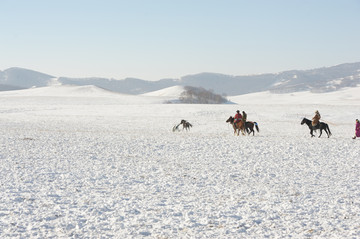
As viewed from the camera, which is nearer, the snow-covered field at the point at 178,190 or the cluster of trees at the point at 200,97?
the snow-covered field at the point at 178,190

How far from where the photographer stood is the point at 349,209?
A: 8.93 m

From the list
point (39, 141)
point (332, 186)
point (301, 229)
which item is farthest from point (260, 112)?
point (301, 229)

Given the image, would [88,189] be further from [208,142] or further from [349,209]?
[208,142]

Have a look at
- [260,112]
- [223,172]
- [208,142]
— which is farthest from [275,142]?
[260,112]

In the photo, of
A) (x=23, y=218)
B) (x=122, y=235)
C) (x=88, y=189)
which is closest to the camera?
(x=122, y=235)

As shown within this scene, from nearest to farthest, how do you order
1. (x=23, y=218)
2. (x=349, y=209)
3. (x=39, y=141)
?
(x=23, y=218) → (x=349, y=209) → (x=39, y=141)

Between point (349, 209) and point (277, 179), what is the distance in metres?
3.84

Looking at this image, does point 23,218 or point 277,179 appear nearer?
point 23,218

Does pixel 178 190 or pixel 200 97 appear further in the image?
pixel 200 97

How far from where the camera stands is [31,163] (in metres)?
14.5

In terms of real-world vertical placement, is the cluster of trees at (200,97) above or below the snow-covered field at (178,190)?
above

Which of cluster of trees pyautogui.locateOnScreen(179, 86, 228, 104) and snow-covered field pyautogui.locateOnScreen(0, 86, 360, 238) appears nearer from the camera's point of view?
snow-covered field pyautogui.locateOnScreen(0, 86, 360, 238)

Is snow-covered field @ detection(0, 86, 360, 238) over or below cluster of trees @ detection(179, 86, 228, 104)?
below

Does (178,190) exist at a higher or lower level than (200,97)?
lower
